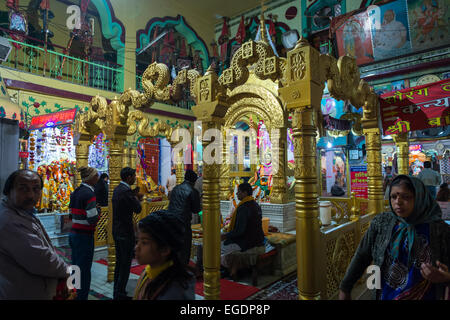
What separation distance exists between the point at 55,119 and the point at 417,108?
24.5 ft

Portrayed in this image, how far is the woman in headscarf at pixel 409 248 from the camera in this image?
1.70 meters

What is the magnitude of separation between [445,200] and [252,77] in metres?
6.41

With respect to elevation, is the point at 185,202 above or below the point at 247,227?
above

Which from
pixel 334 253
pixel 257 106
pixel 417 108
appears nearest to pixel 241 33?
pixel 257 106

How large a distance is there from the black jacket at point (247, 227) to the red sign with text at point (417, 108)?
2.49 m

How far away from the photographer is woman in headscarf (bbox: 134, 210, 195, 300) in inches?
56.0

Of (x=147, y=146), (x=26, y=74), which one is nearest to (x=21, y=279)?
(x=26, y=74)

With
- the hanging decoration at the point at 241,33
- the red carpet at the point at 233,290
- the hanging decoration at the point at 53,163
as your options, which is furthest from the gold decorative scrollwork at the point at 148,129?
the hanging decoration at the point at 241,33

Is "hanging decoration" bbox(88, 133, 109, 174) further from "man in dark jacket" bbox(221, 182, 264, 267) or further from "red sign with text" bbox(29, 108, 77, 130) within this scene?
"man in dark jacket" bbox(221, 182, 264, 267)

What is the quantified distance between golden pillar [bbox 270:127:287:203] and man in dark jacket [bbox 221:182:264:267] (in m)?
2.03

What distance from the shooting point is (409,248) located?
5.83ft

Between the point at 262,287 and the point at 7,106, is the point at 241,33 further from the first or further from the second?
the point at 7,106

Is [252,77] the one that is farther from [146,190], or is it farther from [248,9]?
[248,9]

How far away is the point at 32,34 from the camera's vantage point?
11.9 metres
